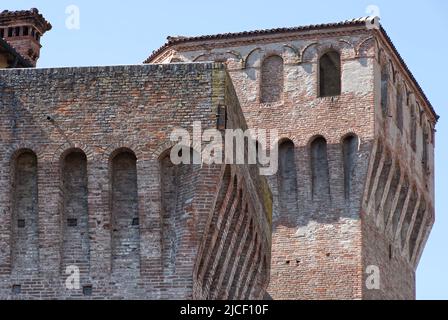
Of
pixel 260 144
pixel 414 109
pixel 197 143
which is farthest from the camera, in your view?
pixel 414 109

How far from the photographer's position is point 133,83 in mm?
Result: 28188

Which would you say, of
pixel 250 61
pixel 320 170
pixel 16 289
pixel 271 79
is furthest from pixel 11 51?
pixel 16 289

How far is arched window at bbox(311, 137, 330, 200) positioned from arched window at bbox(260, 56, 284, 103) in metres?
1.61

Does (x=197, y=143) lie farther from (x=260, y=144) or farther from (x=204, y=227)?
(x=260, y=144)

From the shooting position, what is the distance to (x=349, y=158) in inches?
1769

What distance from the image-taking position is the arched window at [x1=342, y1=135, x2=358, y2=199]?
4469 cm

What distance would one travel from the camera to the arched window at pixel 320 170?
44.9m

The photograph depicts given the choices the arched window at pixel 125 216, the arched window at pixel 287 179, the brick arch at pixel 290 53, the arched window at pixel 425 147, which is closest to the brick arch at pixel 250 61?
the brick arch at pixel 290 53

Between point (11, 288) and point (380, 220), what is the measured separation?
19.1 meters

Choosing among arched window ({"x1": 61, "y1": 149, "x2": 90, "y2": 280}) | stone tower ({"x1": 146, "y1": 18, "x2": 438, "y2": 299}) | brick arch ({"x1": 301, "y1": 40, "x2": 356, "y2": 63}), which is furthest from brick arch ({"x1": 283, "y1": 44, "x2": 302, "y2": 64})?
arched window ({"x1": 61, "y1": 149, "x2": 90, "y2": 280})

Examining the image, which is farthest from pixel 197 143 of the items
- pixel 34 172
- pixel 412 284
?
pixel 412 284

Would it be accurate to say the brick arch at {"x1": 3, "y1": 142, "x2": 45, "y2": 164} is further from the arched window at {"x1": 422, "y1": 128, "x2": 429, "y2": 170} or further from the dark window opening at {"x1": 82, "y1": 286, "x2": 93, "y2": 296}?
the arched window at {"x1": 422, "y1": 128, "x2": 429, "y2": 170}

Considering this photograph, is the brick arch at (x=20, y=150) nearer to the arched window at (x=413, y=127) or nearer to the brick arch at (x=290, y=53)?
the brick arch at (x=290, y=53)

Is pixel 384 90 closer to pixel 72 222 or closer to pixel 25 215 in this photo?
pixel 72 222
